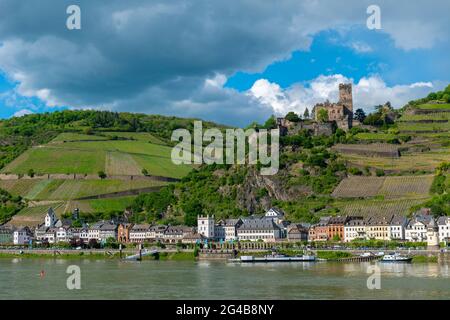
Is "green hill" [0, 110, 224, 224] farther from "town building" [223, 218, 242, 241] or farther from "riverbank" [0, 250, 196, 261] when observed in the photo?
"town building" [223, 218, 242, 241]

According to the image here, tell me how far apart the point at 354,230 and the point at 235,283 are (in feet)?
154

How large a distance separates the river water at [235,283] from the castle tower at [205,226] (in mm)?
39639

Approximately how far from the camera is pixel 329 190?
10525cm

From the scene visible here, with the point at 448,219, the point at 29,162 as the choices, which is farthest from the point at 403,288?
the point at 29,162

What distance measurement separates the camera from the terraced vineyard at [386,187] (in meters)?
98.1

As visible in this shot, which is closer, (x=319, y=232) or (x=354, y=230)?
(x=354, y=230)

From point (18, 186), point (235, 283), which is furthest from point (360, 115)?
point (235, 283)

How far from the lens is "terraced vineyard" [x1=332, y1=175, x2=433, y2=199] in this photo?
9806 cm

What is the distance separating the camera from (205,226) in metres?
103

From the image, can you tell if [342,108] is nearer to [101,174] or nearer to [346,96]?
[346,96]

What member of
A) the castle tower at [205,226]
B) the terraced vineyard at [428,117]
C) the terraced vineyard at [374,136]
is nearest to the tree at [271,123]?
the terraced vineyard at [374,136]

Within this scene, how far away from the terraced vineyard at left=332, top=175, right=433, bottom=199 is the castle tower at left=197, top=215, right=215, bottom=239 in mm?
18291

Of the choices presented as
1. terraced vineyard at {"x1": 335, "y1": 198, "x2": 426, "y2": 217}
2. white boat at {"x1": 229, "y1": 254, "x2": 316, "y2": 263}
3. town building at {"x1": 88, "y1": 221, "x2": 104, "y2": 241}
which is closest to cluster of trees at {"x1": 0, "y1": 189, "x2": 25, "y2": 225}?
town building at {"x1": 88, "y1": 221, "x2": 104, "y2": 241}

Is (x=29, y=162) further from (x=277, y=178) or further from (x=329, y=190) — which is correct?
(x=329, y=190)
